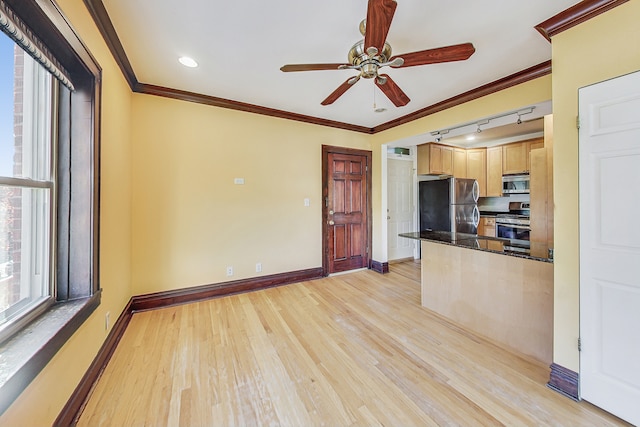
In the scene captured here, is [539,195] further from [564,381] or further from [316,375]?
[316,375]

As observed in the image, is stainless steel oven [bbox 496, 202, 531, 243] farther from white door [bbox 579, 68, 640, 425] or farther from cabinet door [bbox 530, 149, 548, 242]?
white door [bbox 579, 68, 640, 425]

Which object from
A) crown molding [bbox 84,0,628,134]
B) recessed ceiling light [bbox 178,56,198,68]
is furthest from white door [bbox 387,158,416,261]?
recessed ceiling light [bbox 178,56,198,68]

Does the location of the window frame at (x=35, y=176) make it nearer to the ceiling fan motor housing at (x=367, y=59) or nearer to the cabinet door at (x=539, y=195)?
the ceiling fan motor housing at (x=367, y=59)

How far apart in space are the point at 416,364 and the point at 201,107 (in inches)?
138

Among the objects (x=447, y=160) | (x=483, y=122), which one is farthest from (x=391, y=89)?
(x=447, y=160)

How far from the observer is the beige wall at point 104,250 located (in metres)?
1.07

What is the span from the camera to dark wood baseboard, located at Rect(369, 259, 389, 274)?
13.4 ft

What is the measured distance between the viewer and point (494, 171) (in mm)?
4949

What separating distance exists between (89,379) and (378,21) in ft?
9.19

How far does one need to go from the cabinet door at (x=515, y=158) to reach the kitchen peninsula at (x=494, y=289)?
9.77ft

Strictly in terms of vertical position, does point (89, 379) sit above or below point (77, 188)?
below

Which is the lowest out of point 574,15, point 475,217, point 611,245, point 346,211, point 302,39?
point 611,245

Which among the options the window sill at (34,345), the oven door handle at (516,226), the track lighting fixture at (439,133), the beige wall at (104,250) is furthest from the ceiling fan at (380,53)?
the oven door handle at (516,226)

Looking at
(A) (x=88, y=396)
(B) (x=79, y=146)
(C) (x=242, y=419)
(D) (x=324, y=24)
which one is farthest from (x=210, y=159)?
(C) (x=242, y=419)
